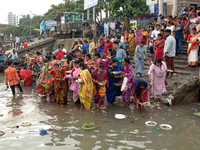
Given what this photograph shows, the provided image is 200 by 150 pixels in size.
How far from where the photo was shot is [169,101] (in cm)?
630

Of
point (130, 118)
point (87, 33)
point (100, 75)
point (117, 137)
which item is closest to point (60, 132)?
point (117, 137)

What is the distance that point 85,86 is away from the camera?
6039mm

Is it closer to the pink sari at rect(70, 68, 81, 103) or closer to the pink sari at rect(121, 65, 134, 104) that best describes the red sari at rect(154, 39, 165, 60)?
the pink sari at rect(121, 65, 134, 104)

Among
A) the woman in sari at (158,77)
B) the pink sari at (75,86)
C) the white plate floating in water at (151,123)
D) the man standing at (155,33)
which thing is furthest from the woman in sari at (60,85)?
the man standing at (155,33)

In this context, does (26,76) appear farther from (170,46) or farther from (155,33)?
(170,46)

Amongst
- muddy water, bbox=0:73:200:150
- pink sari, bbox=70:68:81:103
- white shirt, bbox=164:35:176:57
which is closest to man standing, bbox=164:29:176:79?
white shirt, bbox=164:35:176:57

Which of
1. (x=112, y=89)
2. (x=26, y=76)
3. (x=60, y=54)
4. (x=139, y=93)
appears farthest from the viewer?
(x=26, y=76)

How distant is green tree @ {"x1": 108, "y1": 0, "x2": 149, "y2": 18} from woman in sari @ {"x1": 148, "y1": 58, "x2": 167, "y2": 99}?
16661mm

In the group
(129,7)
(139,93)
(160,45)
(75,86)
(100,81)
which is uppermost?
(129,7)

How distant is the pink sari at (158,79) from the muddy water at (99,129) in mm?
644

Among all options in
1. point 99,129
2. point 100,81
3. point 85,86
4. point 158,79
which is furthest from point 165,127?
point 85,86

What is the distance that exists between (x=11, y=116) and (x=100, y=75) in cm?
283

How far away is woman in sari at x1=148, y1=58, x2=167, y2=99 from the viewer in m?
6.48

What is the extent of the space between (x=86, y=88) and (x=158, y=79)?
2.39m
